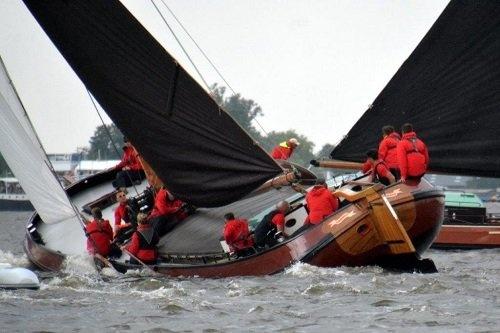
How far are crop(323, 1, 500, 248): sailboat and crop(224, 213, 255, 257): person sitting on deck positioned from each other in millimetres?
2884

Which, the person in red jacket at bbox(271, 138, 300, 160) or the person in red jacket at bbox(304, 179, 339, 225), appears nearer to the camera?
the person in red jacket at bbox(304, 179, 339, 225)

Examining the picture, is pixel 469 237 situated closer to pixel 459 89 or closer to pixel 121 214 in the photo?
pixel 121 214

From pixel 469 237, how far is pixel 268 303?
15.9 metres

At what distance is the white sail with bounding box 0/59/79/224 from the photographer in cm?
2723

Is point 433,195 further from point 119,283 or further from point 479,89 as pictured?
point 119,283

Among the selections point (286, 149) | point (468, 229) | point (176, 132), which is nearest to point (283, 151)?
point (286, 149)

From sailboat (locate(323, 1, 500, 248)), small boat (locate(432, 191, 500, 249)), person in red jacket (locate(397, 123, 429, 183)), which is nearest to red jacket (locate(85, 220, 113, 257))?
sailboat (locate(323, 1, 500, 248))

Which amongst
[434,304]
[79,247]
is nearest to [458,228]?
[79,247]

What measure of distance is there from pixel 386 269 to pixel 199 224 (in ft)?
14.3

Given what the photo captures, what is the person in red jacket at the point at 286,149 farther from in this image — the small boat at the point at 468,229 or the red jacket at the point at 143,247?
the small boat at the point at 468,229

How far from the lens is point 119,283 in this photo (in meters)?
24.9

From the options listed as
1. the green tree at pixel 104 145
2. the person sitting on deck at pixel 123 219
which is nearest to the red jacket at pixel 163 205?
the person sitting on deck at pixel 123 219

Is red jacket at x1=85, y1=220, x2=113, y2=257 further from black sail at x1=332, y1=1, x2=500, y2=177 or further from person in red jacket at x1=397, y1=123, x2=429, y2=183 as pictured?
person in red jacket at x1=397, y1=123, x2=429, y2=183

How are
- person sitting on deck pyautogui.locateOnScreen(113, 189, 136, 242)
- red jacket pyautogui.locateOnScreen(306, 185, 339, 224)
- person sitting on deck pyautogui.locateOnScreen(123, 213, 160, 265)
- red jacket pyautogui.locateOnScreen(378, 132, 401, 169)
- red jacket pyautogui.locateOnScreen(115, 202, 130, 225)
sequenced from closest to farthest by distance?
1. red jacket pyautogui.locateOnScreen(306, 185, 339, 224)
2. red jacket pyautogui.locateOnScreen(378, 132, 401, 169)
3. person sitting on deck pyautogui.locateOnScreen(123, 213, 160, 265)
4. person sitting on deck pyautogui.locateOnScreen(113, 189, 136, 242)
5. red jacket pyautogui.locateOnScreen(115, 202, 130, 225)
